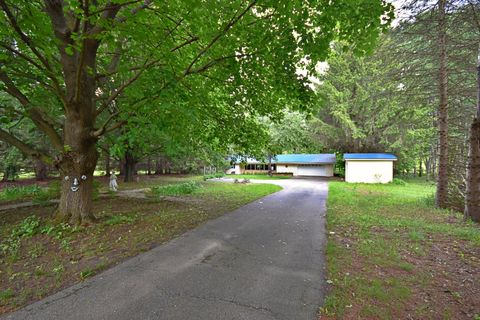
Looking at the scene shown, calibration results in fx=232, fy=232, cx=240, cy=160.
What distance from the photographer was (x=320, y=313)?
2.79 m

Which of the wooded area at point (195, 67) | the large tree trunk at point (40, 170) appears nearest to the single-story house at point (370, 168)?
the wooded area at point (195, 67)

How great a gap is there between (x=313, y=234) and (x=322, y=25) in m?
4.90

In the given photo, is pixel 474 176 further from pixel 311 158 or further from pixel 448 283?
pixel 311 158

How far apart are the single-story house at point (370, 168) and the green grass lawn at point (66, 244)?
20.5 meters

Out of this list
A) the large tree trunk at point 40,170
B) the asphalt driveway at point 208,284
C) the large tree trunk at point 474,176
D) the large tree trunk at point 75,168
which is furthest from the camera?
the large tree trunk at point 40,170

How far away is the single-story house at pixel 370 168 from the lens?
76.2 ft

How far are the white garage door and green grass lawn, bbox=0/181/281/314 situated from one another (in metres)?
28.2

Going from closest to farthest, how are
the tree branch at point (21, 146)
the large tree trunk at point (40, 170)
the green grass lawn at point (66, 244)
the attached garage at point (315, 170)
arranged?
the green grass lawn at point (66, 244), the tree branch at point (21, 146), the large tree trunk at point (40, 170), the attached garage at point (315, 170)

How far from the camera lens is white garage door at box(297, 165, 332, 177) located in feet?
109

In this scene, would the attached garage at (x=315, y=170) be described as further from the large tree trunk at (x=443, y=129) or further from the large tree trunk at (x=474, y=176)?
the large tree trunk at (x=474, y=176)

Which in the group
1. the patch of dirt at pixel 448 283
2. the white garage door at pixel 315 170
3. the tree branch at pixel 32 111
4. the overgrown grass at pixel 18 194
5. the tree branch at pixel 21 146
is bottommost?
the overgrown grass at pixel 18 194

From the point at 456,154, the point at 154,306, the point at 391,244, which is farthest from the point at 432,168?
the point at 154,306

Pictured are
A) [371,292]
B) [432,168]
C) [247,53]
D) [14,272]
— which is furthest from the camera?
[432,168]

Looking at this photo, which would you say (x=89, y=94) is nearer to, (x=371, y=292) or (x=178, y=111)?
(x=178, y=111)
